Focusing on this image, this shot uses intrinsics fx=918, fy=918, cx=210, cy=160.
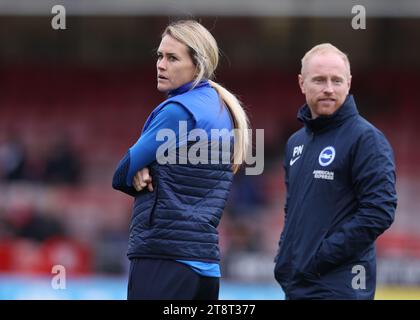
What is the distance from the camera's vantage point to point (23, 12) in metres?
16.2

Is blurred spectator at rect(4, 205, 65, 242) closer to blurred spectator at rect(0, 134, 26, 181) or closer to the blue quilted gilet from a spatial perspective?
blurred spectator at rect(0, 134, 26, 181)

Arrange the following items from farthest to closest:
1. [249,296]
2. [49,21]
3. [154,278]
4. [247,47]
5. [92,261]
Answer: [247,47], [49,21], [92,261], [249,296], [154,278]

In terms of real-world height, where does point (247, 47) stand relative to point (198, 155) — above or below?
above

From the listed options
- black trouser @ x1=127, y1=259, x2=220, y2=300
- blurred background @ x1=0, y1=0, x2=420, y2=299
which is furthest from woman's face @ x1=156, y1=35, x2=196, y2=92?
blurred background @ x1=0, y1=0, x2=420, y2=299

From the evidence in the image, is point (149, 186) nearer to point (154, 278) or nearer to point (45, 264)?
point (154, 278)

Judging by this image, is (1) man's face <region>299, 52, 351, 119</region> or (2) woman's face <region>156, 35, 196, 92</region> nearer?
(2) woman's face <region>156, 35, 196, 92</region>

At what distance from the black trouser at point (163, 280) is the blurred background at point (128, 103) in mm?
10251

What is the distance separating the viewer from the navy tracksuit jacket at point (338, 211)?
435 cm

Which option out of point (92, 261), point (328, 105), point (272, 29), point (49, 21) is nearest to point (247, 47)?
point (272, 29)

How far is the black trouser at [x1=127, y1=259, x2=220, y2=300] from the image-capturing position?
413 centimetres

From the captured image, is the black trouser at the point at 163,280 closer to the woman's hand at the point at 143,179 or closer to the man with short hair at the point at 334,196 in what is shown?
the woman's hand at the point at 143,179

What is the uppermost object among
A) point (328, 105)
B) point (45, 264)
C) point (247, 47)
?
point (247, 47)

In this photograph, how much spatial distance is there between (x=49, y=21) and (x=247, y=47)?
4.17 meters
